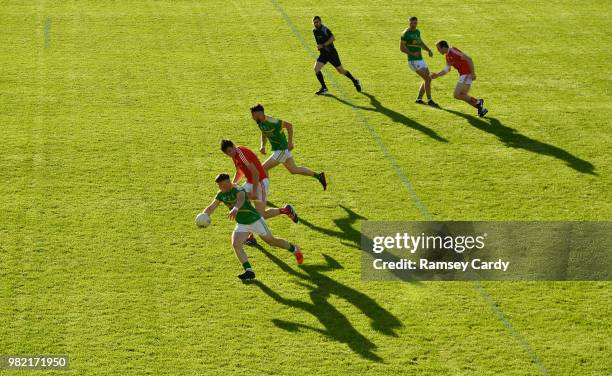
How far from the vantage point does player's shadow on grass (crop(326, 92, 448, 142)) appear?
798 inches

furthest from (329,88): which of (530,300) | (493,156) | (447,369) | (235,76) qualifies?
(447,369)

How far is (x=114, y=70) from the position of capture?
957 inches

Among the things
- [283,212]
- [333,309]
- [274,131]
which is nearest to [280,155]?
[274,131]

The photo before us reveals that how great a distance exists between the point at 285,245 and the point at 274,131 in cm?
274

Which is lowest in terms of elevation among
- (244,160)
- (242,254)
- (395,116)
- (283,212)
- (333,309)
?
(395,116)

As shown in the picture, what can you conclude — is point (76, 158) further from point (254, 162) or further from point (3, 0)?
point (3, 0)

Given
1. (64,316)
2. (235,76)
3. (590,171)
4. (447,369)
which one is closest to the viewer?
(447,369)

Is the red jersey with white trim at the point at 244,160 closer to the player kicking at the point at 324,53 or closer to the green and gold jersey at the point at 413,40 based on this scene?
the player kicking at the point at 324,53

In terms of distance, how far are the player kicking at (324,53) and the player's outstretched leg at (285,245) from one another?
9043 millimetres

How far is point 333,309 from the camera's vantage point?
13.3 meters

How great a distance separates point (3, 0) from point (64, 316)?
69.0 feet

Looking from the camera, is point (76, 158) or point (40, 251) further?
point (76, 158)

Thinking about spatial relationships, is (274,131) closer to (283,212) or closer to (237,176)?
(283,212)

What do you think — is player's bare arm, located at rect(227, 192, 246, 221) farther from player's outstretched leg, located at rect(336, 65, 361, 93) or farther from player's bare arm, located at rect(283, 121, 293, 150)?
player's outstretched leg, located at rect(336, 65, 361, 93)
